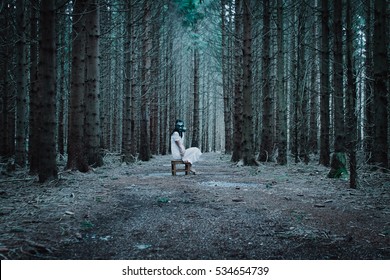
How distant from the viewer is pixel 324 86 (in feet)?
29.7

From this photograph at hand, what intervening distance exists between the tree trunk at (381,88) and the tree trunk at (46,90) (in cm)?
717

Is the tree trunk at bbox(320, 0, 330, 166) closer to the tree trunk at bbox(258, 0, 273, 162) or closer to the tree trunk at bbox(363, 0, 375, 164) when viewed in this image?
the tree trunk at bbox(363, 0, 375, 164)

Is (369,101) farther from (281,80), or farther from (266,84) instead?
(266,84)

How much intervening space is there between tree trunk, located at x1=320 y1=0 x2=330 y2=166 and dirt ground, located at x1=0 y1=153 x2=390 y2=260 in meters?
4.02

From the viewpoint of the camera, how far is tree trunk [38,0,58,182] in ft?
18.5

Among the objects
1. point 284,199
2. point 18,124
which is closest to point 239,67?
point 18,124

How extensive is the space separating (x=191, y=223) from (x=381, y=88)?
624 cm

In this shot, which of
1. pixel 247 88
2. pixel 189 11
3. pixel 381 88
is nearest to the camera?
pixel 381 88

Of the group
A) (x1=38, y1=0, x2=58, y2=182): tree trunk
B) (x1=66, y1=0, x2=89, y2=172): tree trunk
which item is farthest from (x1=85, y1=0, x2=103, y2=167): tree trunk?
(x1=38, y1=0, x2=58, y2=182): tree trunk

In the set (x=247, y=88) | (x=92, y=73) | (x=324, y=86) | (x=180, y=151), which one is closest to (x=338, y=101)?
(x=324, y=86)

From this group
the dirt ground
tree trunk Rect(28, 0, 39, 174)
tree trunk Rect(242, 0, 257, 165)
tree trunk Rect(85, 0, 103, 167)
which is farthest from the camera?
tree trunk Rect(242, 0, 257, 165)

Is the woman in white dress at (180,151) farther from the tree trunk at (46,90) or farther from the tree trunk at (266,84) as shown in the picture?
the tree trunk at (46,90)

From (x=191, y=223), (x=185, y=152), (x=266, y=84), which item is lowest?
(x=191, y=223)
